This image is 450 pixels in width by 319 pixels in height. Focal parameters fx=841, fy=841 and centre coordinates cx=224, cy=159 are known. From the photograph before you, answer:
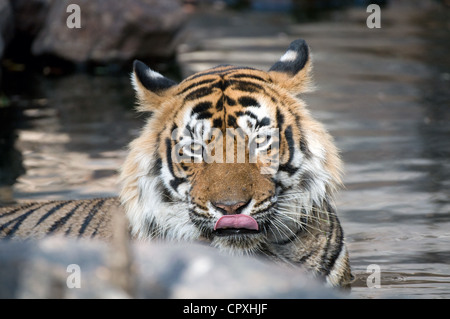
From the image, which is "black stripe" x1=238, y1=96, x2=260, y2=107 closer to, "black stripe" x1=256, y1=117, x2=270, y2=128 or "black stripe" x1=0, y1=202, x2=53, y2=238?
"black stripe" x1=256, y1=117, x2=270, y2=128

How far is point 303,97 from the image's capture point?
944cm

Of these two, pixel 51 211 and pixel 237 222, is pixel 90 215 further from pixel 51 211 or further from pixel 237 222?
pixel 237 222

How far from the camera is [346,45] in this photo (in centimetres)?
1337

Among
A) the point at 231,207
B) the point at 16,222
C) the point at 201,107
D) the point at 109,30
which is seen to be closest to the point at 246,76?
the point at 201,107

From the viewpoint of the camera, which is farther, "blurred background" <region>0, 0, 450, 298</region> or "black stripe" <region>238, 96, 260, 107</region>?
"blurred background" <region>0, 0, 450, 298</region>

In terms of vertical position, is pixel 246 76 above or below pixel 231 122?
above

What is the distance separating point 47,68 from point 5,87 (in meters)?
1.14

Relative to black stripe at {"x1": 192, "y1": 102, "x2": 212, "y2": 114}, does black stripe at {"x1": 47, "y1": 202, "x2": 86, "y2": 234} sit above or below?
below

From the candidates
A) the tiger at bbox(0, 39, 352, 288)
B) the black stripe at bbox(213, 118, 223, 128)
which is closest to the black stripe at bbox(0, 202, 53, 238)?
the tiger at bbox(0, 39, 352, 288)

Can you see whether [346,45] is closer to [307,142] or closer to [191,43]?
[191,43]

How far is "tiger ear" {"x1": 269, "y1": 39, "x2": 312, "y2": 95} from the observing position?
4.31 meters

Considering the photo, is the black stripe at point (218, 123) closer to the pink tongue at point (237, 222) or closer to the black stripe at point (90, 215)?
the pink tongue at point (237, 222)

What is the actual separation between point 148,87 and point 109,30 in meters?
7.56

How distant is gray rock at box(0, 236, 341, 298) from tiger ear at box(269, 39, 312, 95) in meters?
2.14
